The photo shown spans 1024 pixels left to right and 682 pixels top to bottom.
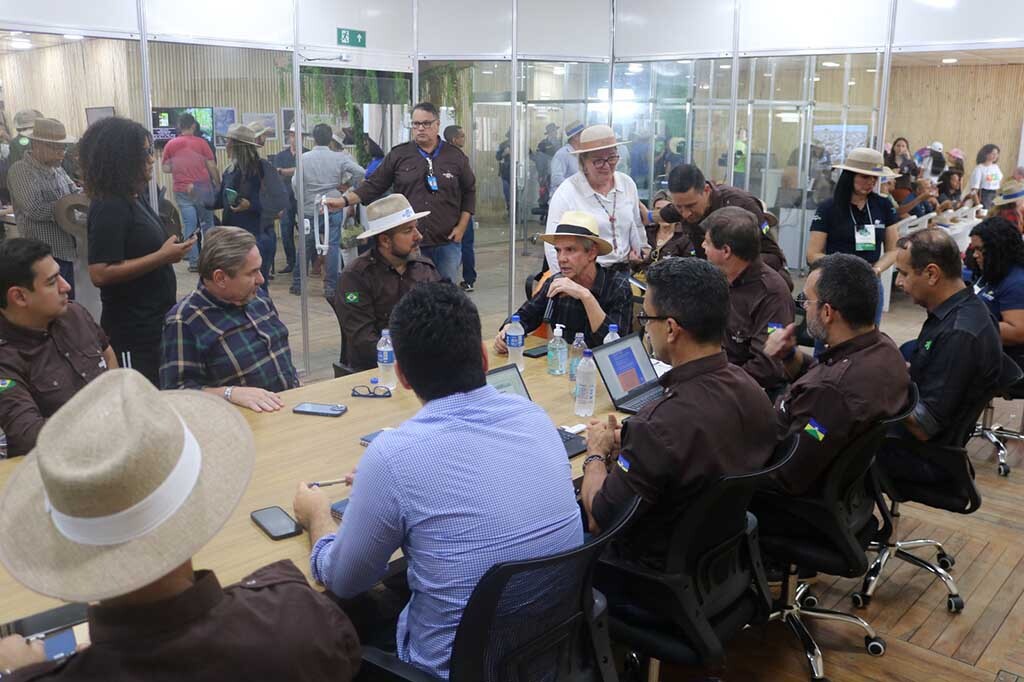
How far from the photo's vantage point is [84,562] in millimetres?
1273

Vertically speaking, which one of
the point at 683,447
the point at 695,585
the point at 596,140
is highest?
the point at 596,140

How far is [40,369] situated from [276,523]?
1.26 meters

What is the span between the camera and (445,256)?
666 centimetres

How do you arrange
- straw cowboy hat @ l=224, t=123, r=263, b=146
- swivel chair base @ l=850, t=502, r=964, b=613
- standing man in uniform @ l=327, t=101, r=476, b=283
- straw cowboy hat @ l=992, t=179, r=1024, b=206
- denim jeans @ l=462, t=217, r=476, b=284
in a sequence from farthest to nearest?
1. denim jeans @ l=462, t=217, r=476, b=284
2. straw cowboy hat @ l=992, t=179, r=1024, b=206
3. standing man in uniform @ l=327, t=101, r=476, b=283
4. straw cowboy hat @ l=224, t=123, r=263, b=146
5. swivel chair base @ l=850, t=502, r=964, b=613

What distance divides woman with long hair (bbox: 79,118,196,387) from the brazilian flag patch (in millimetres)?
2895

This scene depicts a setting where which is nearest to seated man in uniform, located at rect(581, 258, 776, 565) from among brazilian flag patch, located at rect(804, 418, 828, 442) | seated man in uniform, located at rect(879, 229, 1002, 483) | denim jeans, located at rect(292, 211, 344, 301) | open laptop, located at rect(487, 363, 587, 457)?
open laptop, located at rect(487, 363, 587, 457)

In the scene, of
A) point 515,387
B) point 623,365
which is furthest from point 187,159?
point 623,365

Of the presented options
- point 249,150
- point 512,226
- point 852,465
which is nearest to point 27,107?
point 249,150

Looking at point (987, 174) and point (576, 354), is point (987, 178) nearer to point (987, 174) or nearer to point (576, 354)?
point (987, 174)

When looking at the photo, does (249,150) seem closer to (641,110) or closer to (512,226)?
(512,226)

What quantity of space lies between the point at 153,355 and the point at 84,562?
3076 mm

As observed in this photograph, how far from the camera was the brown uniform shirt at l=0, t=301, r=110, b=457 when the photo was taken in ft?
9.23

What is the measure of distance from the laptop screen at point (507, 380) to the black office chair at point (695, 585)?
91 centimetres

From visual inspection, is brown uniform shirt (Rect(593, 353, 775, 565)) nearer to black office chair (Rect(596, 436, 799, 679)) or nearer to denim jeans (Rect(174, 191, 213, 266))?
black office chair (Rect(596, 436, 799, 679))
